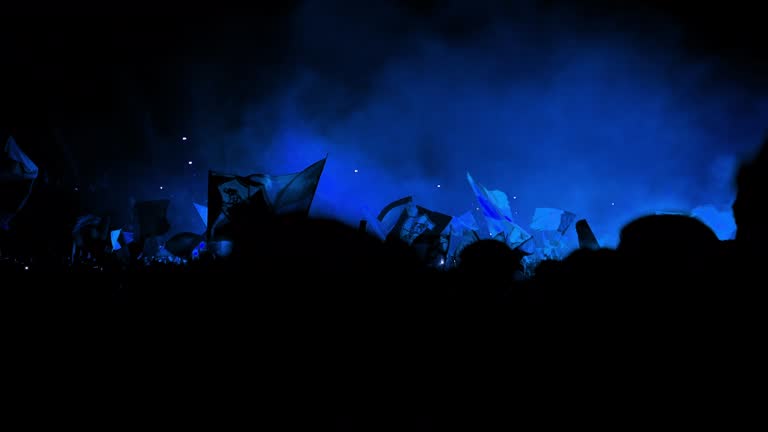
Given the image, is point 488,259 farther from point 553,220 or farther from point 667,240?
point 553,220

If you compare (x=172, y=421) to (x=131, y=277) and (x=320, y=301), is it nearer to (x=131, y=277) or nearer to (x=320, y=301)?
(x=320, y=301)

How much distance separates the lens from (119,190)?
128 ft

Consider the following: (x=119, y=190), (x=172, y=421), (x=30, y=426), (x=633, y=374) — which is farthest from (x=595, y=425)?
(x=119, y=190)

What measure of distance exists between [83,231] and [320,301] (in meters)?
17.0

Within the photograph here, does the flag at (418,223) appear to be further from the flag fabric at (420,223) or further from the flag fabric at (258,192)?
the flag fabric at (258,192)

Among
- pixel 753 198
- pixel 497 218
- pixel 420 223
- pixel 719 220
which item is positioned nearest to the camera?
pixel 753 198

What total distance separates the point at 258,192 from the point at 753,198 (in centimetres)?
827

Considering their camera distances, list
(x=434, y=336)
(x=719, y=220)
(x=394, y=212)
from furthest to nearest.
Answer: (x=394, y=212)
(x=719, y=220)
(x=434, y=336)

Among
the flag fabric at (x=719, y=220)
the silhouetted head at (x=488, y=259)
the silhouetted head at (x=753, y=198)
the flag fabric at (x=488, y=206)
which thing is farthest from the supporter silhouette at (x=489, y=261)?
the flag fabric at (x=719, y=220)

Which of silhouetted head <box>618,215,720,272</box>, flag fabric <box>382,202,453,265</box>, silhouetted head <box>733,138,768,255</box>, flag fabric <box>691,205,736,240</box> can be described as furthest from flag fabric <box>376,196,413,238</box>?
silhouetted head <box>618,215,720,272</box>

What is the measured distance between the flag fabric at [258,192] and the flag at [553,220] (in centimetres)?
1803

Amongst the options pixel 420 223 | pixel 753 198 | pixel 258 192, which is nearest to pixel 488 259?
pixel 753 198

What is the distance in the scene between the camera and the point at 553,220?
22.5 meters

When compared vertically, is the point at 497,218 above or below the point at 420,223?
above
